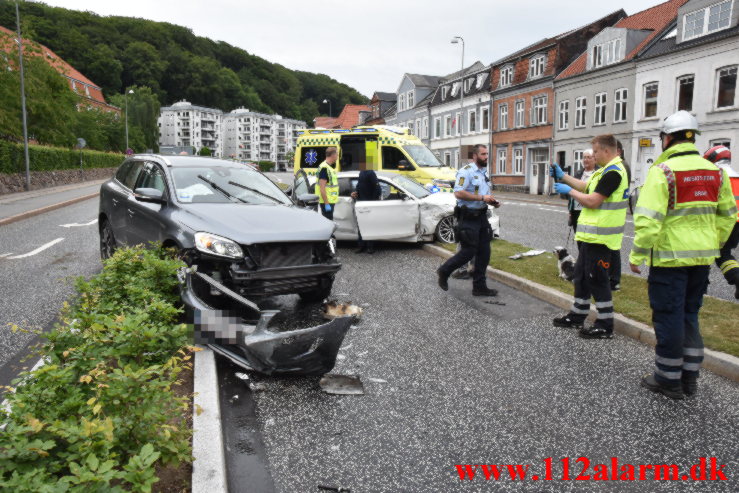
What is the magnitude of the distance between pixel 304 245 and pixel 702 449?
3.84 meters

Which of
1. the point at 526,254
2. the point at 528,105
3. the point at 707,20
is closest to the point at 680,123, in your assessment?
the point at 526,254

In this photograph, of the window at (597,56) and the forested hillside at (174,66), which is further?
the forested hillside at (174,66)

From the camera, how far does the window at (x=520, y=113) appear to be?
132ft

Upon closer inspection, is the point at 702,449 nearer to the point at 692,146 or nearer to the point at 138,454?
the point at 692,146

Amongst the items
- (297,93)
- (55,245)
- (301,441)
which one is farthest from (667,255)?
(297,93)

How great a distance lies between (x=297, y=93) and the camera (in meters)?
180

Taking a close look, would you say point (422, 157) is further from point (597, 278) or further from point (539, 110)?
point (539, 110)

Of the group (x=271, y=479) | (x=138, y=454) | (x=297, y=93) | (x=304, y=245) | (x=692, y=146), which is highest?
(x=297, y=93)

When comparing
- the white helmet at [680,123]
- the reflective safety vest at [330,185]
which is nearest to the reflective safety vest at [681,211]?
the white helmet at [680,123]

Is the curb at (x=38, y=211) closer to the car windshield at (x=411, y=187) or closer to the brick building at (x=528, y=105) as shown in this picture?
the car windshield at (x=411, y=187)

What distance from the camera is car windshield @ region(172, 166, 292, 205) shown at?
6.64 metres

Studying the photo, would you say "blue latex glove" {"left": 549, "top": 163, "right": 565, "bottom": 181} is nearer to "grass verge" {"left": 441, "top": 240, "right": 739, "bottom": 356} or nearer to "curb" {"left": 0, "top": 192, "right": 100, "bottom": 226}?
"grass verge" {"left": 441, "top": 240, "right": 739, "bottom": 356}

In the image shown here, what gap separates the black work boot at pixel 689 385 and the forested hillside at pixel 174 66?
8173 centimetres

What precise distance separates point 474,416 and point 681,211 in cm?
221
